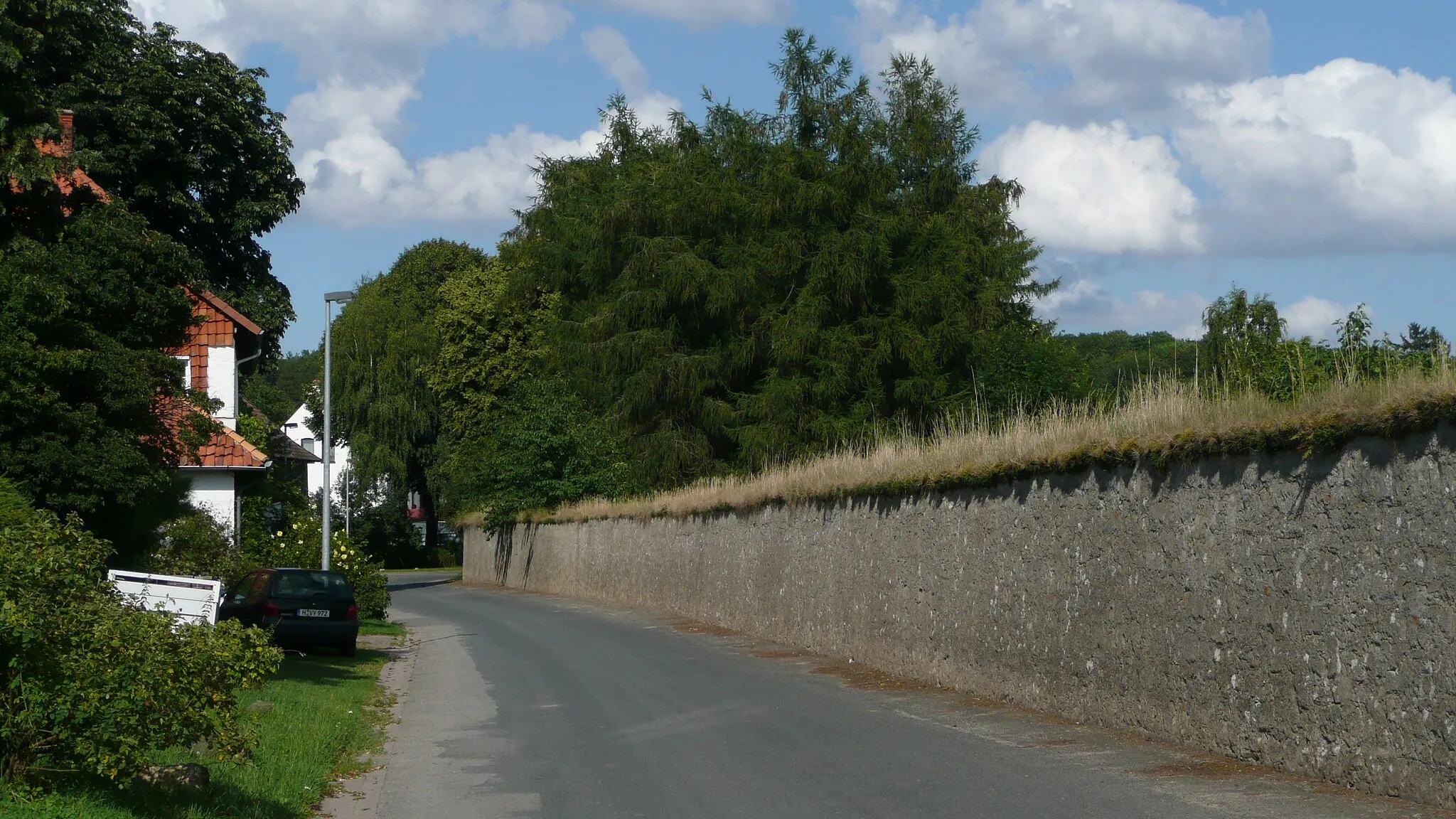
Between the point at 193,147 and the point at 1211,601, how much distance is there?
2955 centimetres

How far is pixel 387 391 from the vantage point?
60688 millimetres

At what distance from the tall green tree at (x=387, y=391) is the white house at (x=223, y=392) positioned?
74.6 feet

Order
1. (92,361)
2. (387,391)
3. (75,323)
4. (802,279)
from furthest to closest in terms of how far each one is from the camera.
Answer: (387,391), (802,279), (75,323), (92,361)

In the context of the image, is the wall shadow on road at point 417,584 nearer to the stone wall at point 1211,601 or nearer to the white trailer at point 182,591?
the white trailer at point 182,591

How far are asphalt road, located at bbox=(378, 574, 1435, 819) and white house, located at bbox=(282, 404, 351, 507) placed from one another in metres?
25.0

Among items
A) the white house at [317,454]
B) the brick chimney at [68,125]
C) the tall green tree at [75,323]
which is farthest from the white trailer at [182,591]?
the white house at [317,454]

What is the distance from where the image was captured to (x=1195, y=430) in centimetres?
1053

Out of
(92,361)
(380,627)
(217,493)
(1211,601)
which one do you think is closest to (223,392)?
(217,493)

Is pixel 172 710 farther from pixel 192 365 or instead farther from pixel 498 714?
pixel 192 365

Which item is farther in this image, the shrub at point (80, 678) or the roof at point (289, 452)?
the roof at point (289, 452)

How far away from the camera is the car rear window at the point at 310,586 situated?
21.7m

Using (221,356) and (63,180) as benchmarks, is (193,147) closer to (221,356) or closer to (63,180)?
(221,356)

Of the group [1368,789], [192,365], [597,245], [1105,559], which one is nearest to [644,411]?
[597,245]

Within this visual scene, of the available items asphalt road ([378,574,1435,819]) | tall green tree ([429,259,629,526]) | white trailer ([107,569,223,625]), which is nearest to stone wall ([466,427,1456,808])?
asphalt road ([378,574,1435,819])
